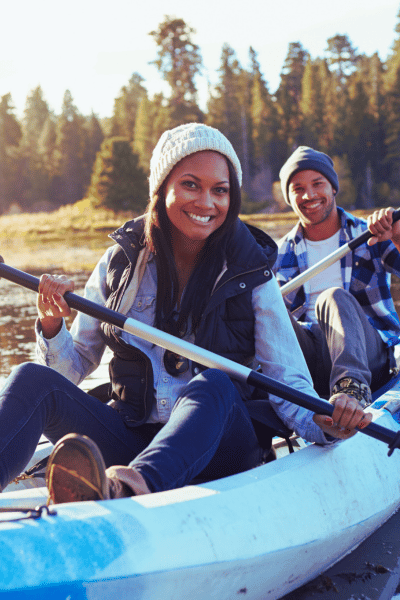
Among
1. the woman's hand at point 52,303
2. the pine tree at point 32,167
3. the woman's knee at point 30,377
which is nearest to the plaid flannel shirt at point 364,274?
the woman's hand at point 52,303

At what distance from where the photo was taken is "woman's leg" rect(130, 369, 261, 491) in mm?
1760

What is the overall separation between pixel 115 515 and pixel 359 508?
97cm

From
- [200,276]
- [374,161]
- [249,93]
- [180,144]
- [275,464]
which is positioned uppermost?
[249,93]

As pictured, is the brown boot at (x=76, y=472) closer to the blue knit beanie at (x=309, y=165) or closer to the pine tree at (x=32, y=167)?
the blue knit beanie at (x=309, y=165)

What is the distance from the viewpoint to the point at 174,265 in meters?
2.35

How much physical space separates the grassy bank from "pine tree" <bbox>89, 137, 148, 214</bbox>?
492mm

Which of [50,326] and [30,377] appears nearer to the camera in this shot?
[30,377]

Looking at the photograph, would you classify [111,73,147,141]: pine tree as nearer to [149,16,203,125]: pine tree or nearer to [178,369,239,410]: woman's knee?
[149,16,203,125]: pine tree

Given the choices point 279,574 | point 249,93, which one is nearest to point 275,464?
point 279,574

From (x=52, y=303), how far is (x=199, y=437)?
0.70 metres

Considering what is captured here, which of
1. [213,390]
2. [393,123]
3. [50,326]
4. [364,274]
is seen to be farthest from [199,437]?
[393,123]

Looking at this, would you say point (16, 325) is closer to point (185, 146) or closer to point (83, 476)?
point (185, 146)

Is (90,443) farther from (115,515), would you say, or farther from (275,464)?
(275,464)

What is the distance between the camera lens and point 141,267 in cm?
238
